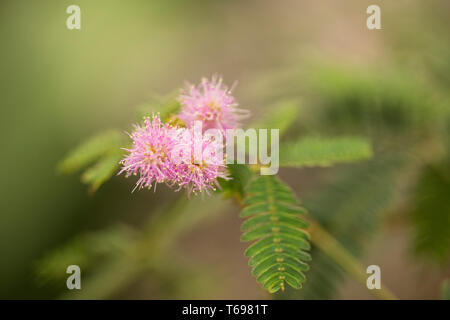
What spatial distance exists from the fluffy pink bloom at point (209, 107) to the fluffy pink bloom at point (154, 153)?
14 cm

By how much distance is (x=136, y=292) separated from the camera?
12.5 ft

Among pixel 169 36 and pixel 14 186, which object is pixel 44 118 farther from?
pixel 169 36

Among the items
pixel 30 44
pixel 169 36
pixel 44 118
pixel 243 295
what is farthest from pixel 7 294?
pixel 169 36

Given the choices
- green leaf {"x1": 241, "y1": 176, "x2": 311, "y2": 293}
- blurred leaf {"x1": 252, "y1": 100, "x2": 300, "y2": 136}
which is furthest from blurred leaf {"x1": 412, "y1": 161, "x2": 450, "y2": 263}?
green leaf {"x1": 241, "y1": 176, "x2": 311, "y2": 293}

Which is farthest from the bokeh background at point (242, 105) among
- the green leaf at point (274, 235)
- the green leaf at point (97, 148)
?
the green leaf at point (274, 235)

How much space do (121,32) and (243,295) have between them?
10.6ft

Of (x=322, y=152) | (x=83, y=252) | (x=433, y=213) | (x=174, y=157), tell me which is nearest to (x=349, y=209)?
(x=433, y=213)

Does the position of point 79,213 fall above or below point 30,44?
below

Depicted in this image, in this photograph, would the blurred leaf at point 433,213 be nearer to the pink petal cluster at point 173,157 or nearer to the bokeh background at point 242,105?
the bokeh background at point 242,105

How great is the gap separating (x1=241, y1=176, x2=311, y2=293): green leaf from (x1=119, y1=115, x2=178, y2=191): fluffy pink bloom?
0.33 meters

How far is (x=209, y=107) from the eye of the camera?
1.42m

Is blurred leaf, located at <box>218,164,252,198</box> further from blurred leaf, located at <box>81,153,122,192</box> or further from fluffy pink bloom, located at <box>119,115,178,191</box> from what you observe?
blurred leaf, located at <box>81,153,122,192</box>

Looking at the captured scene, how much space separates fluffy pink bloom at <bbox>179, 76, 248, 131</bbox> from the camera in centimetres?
141

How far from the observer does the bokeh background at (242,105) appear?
7.55 feet
